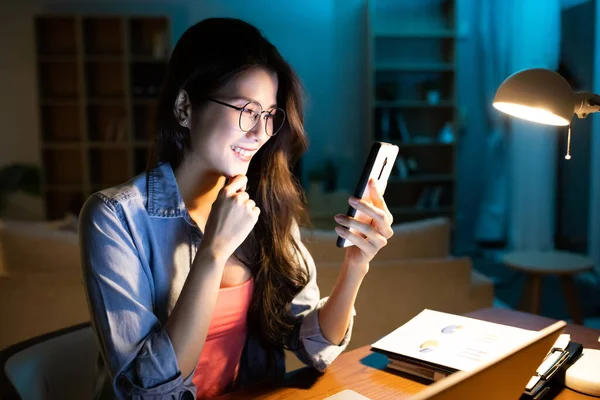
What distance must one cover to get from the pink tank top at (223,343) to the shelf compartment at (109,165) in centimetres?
441

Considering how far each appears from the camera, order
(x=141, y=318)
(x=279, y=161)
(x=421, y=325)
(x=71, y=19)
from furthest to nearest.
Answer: (x=71, y=19)
(x=279, y=161)
(x=421, y=325)
(x=141, y=318)

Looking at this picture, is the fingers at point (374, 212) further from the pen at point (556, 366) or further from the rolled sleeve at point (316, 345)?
the pen at point (556, 366)

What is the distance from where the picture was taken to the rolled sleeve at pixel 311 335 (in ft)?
3.71

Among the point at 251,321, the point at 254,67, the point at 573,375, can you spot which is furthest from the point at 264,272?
the point at 573,375

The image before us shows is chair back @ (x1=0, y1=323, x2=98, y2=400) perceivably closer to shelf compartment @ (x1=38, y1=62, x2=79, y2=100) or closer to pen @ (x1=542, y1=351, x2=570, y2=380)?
pen @ (x1=542, y1=351, x2=570, y2=380)

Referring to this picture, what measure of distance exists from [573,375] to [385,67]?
4.42m

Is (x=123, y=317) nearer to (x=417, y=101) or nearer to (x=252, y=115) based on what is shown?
(x=252, y=115)

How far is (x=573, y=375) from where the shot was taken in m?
1.03

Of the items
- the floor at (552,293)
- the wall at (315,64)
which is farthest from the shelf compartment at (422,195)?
the floor at (552,293)

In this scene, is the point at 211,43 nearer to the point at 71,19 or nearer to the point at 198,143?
the point at 198,143

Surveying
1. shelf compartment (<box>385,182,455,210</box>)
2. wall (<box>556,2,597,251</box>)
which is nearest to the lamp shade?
wall (<box>556,2,597,251</box>)

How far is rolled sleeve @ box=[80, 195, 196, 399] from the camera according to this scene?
0.95m

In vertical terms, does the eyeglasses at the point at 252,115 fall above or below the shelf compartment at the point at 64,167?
above

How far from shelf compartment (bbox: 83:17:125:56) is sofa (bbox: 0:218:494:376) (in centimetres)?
333
